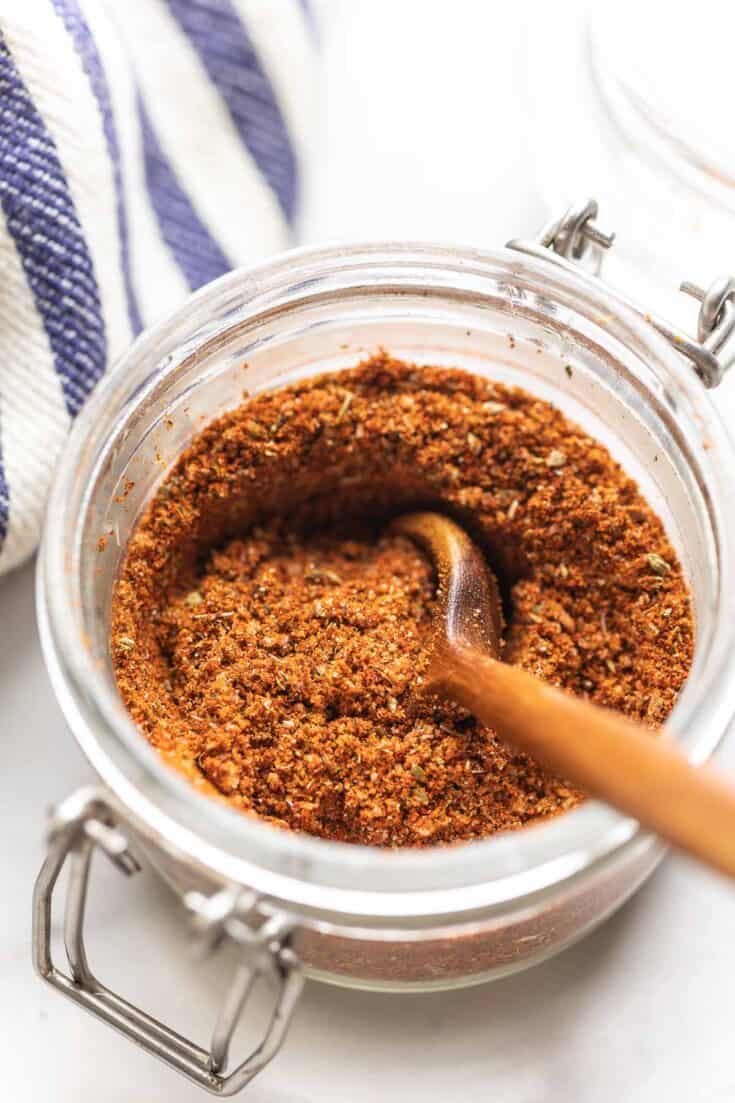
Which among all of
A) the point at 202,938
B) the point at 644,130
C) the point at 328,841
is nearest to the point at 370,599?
the point at 328,841

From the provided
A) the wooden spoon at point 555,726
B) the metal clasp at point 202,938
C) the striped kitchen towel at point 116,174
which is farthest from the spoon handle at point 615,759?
the striped kitchen towel at point 116,174

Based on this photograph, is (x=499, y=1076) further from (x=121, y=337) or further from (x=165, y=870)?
(x=121, y=337)

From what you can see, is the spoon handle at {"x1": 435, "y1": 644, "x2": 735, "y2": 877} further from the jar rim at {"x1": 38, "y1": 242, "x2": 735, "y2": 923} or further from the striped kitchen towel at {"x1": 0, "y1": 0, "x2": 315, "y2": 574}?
the striped kitchen towel at {"x1": 0, "y1": 0, "x2": 315, "y2": 574}

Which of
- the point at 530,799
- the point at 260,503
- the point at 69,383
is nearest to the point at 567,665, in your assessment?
the point at 530,799

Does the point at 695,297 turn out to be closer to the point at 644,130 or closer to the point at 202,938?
the point at 644,130

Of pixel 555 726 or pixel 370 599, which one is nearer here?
pixel 555 726

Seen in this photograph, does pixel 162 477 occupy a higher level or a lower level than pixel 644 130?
lower
